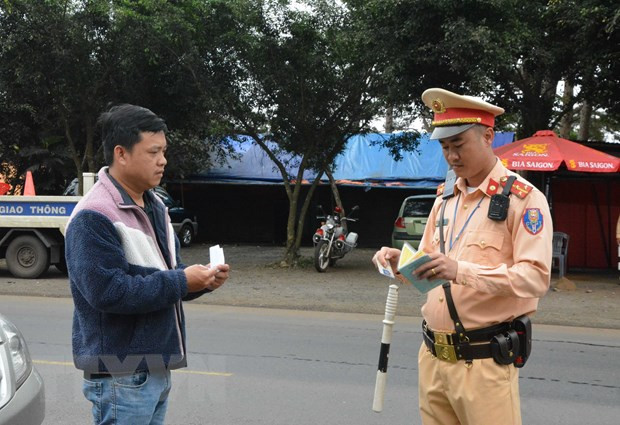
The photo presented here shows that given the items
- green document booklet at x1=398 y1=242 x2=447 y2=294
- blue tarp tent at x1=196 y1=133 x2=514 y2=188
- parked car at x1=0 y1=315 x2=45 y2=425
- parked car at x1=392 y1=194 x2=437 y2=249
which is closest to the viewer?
green document booklet at x1=398 y1=242 x2=447 y2=294

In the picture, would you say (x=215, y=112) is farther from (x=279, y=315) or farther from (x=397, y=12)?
(x=279, y=315)

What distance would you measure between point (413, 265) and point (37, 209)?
1115cm

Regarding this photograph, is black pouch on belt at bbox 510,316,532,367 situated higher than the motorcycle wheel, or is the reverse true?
black pouch on belt at bbox 510,316,532,367

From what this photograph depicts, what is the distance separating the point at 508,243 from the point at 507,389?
0.58m

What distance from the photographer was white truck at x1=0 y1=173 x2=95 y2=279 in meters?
12.1

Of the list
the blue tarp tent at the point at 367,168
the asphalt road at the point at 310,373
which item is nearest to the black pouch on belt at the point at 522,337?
the asphalt road at the point at 310,373

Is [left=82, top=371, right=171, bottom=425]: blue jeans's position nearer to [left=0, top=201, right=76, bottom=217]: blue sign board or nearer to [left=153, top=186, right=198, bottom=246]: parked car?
[left=0, top=201, right=76, bottom=217]: blue sign board

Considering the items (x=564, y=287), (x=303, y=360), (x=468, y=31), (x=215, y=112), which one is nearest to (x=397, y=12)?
(x=468, y=31)

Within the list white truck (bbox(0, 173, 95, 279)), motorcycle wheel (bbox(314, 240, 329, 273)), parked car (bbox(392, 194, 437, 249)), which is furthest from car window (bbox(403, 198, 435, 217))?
white truck (bbox(0, 173, 95, 279))

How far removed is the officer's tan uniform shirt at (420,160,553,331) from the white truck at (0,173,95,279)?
10275 millimetres

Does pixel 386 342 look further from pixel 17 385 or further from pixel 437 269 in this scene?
pixel 17 385

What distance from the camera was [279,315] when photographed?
30.4ft

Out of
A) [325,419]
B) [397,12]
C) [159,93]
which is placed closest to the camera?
[325,419]

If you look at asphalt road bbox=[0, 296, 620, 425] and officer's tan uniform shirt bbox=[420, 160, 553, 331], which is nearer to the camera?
officer's tan uniform shirt bbox=[420, 160, 553, 331]
